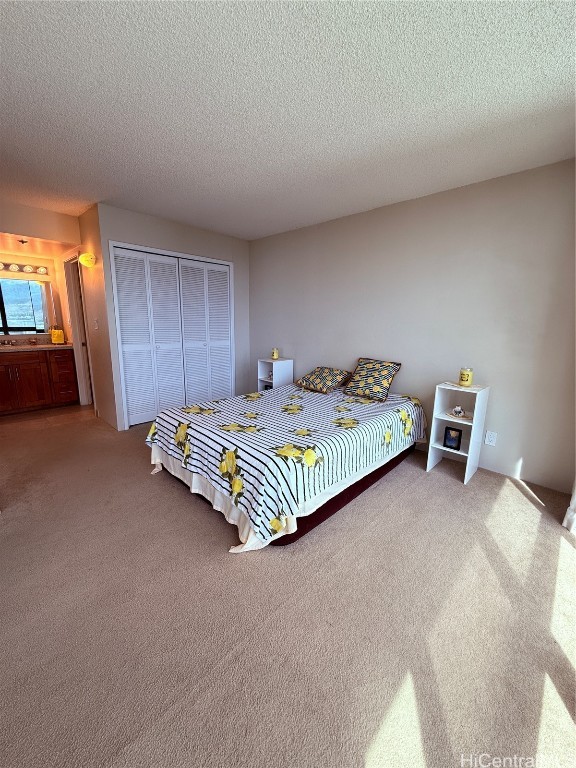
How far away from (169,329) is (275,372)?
1498 millimetres

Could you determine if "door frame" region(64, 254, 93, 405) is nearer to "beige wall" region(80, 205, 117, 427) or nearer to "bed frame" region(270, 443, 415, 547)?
"beige wall" region(80, 205, 117, 427)

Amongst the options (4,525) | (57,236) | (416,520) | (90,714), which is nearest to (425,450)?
(416,520)

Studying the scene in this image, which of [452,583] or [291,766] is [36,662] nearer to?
[291,766]

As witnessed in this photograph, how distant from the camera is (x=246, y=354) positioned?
5.10 metres

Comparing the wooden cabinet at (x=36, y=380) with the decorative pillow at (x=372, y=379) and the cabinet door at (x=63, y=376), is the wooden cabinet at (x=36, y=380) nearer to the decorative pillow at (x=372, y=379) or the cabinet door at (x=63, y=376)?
the cabinet door at (x=63, y=376)

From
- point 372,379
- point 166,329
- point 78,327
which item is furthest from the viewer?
point 78,327

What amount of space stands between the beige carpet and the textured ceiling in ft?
8.27

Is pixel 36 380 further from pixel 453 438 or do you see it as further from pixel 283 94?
pixel 453 438

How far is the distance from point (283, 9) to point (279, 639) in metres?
2.57

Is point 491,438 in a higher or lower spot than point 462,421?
lower

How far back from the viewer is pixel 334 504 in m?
2.25

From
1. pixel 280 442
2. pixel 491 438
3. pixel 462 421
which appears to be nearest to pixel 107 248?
pixel 280 442

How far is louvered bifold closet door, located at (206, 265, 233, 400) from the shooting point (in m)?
4.50

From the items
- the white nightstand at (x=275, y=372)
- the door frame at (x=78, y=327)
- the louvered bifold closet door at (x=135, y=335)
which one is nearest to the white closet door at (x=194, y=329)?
the louvered bifold closet door at (x=135, y=335)
